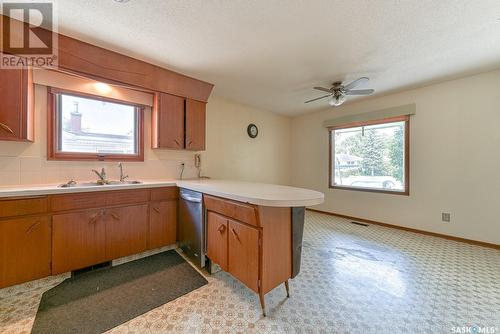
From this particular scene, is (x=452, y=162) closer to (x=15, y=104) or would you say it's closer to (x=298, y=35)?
(x=298, y=35)

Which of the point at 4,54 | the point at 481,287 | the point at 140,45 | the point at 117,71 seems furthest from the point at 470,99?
the point at 4,54

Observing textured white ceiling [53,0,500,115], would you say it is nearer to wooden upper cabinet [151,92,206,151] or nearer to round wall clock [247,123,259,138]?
wooden upper cabinet [151,92,206,151]

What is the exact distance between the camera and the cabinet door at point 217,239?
1.74 m

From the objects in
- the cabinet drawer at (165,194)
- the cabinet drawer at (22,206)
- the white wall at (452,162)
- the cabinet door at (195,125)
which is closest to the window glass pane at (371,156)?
the white wall at (452,162)

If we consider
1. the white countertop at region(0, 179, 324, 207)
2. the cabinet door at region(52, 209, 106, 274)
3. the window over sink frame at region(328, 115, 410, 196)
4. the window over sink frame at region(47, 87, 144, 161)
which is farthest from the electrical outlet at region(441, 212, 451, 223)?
the window over sink frame at region(47, 87, 144, 161)

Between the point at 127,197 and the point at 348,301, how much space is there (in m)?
2.41

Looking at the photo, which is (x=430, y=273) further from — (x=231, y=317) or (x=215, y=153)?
(x=215, y=153)

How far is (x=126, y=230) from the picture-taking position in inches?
83.5

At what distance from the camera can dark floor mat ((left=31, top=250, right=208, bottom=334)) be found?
1371 millimetres

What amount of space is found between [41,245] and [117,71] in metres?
1.91

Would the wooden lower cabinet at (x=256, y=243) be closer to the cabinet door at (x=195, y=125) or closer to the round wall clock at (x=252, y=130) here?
the cabinet door at (x=195, y=125)

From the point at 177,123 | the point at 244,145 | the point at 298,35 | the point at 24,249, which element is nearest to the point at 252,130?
the point at 244,145

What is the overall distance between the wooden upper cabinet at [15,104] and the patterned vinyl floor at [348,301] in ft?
4.54

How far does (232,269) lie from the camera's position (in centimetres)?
165
